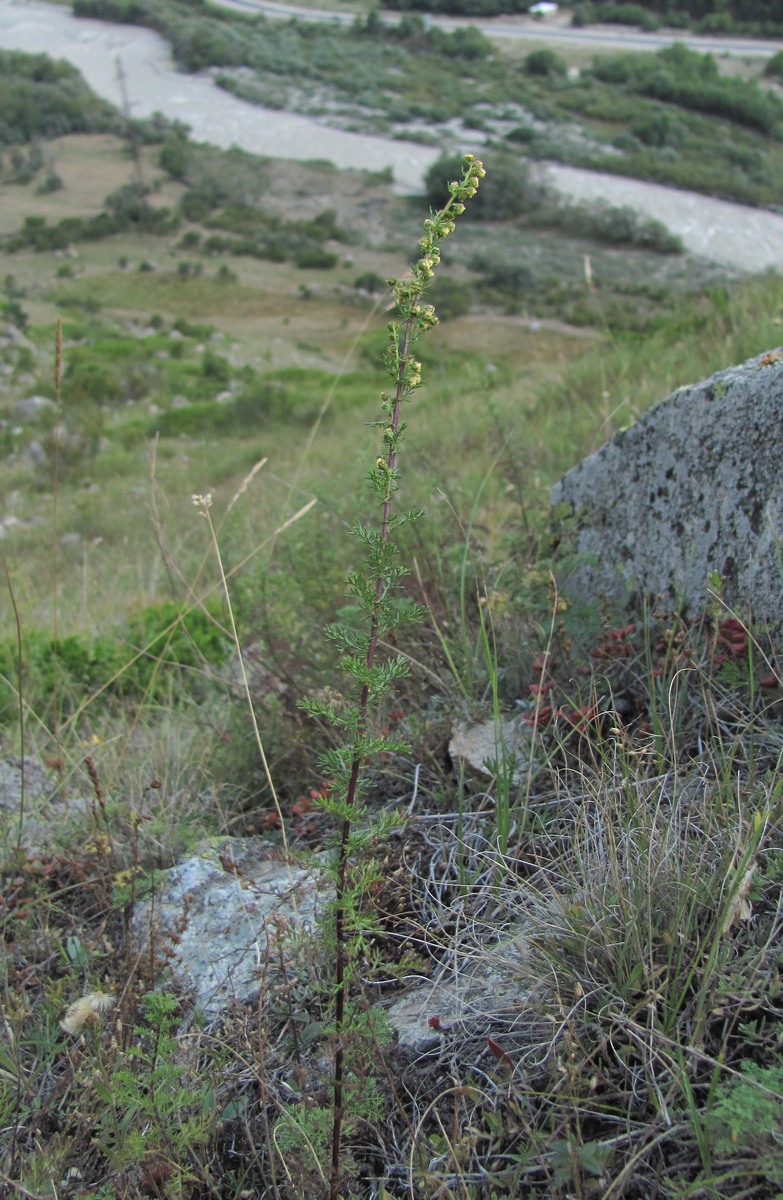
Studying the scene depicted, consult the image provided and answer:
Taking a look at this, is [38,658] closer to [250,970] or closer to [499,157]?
[250,970]

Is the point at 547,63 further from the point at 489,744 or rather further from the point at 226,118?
the point at 489,744

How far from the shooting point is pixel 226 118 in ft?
182

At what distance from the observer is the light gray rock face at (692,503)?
2.07 metres

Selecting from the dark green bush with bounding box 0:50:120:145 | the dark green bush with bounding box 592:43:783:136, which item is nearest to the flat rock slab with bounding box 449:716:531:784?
the dark green bush with bounding box 0:50:120:145

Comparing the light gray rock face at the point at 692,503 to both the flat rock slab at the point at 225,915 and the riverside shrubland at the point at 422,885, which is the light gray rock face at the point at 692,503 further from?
the flat rock slab at the point at 225,915

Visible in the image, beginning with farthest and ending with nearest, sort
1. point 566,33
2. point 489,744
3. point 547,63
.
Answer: point 566,33
point 547,63
point 489,744

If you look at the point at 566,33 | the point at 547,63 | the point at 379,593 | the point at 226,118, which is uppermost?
the point at 566,33

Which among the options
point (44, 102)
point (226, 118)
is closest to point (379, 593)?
point (44, 102)

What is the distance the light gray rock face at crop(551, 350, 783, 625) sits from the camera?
207 centimetres

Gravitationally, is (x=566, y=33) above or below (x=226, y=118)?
above

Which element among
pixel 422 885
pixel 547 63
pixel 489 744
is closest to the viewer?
pixel 422 885

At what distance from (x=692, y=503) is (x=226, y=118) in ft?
204

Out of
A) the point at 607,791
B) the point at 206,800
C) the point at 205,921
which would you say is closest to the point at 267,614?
the point at 206,800

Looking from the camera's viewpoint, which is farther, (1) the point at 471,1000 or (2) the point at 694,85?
(2) the point at 694,85
